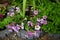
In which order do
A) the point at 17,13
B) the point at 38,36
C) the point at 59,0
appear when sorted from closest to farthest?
the point at 38,36 < the point at 17,13 < the point at 59,0

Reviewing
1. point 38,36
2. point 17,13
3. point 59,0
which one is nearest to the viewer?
point 38,36

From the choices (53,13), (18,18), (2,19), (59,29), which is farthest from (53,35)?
(2,19)

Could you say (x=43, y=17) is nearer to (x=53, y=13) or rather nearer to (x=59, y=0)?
(x=53, y=13)

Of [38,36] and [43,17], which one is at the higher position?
[43,17]

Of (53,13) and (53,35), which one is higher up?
(53,13)

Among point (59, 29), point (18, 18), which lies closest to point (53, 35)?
point (59, 29)

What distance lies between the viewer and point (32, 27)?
7.61 ft

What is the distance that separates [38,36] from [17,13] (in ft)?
1.30

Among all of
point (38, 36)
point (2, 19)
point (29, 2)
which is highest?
point (29, 2)

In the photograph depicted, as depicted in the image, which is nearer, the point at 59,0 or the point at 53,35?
the point at 53,35

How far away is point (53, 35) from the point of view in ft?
7.58

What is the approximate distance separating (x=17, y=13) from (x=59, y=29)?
543 millimetres

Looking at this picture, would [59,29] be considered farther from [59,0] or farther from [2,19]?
[2,19]

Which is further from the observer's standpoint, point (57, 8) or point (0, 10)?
point (0, 10)
